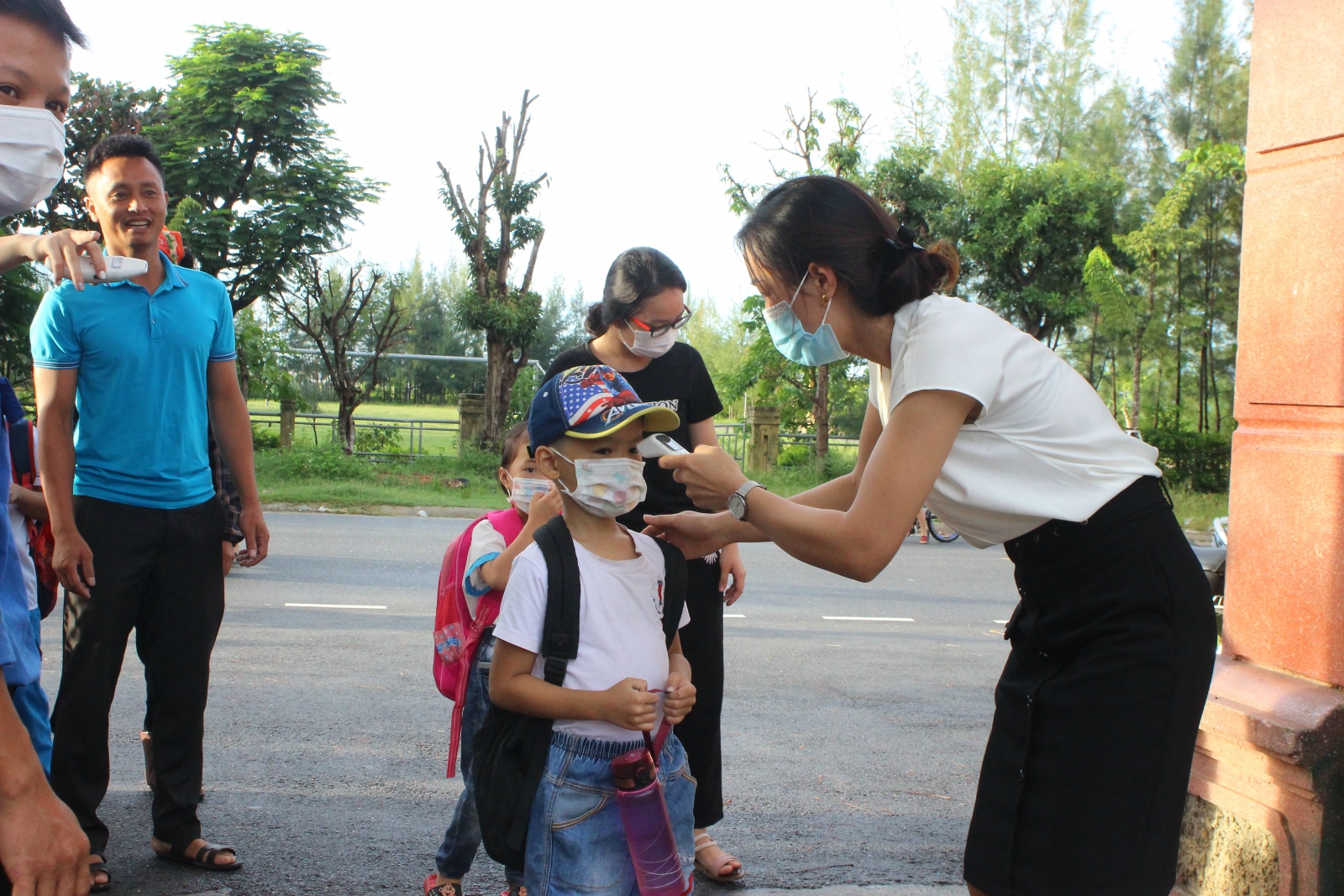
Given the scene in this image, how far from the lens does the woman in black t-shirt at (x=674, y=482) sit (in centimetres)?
347

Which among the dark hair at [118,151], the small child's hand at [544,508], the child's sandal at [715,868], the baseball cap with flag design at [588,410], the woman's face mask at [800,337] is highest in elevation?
the dark hair at [118,151]

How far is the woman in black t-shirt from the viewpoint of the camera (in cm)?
347

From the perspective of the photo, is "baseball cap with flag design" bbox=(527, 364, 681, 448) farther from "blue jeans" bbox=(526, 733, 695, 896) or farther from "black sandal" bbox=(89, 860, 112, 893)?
"black sandal" bbox=(89, 860, 112, 893)

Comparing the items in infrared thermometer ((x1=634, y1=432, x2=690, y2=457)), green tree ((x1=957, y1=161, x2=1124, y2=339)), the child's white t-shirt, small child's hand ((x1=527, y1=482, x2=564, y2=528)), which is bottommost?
the child's white t-shirt

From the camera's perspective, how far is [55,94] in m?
1.82

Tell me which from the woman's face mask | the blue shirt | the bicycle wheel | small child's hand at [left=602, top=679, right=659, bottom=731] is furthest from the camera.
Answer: the bicycle wheel

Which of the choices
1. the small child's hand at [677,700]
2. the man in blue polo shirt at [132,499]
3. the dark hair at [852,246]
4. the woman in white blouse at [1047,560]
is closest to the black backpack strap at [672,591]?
the small child's hand at [677,700]

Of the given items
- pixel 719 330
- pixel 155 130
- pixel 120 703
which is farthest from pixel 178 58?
pixel 719 330

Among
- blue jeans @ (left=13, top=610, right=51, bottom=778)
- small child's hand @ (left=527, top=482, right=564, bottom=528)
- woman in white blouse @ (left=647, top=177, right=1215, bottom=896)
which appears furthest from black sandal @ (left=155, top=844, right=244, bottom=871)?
woman in white blouse @ (left=647, top=177, right=1215, bottom=896)

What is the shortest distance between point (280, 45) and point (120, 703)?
20.3m

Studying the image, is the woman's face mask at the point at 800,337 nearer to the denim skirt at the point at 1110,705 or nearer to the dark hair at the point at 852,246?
the dark hair at the point at 852,246

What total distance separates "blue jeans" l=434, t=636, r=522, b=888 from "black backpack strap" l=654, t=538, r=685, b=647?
0.67 meters

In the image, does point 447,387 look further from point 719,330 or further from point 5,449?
point 5,449

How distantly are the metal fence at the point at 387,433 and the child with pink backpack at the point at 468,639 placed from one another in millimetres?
18676
